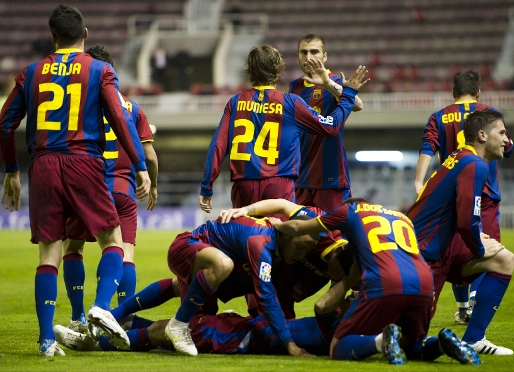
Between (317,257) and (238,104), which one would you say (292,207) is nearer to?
(317,257)

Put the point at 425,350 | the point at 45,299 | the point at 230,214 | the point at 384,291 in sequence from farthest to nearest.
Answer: the point at 230,214
the point at 45,299
the point at 425,350
the point at 384,291

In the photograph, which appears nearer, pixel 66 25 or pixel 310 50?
pixel 66 25

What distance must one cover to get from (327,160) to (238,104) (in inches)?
47.2

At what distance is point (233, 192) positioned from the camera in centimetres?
620

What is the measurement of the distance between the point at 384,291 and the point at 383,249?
9.2 inches

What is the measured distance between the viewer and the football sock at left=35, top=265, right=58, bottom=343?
4758mm

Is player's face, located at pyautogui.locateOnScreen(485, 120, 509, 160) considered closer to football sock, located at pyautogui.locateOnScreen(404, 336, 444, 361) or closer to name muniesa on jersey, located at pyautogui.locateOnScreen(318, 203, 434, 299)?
name muniesa on jersey, located at pyautogui.locateOnScreen(318, 203, 434, 299)

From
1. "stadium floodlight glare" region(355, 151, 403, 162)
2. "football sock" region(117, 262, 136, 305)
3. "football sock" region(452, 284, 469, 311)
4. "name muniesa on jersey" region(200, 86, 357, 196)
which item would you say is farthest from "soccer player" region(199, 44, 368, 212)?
"stadium floodlight glare" region(355, 151, 403, 162)

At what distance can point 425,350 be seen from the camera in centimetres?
462

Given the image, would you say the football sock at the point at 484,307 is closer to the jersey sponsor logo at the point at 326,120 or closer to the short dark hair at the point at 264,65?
the jersey sponsor logo at the point at 326,120

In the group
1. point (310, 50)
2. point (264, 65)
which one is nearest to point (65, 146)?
point (264, 65)

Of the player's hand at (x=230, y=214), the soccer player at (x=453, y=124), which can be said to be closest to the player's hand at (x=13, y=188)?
the player's hand at (x=230, y=214)

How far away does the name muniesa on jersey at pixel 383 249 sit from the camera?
178 inches

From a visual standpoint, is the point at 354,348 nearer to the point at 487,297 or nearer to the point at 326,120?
the point at 487,297
